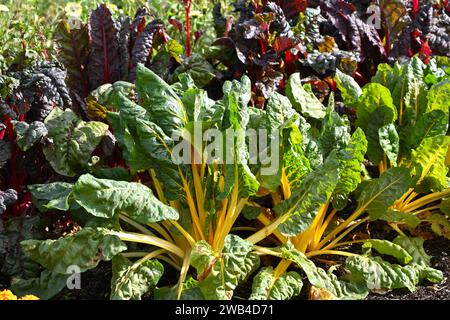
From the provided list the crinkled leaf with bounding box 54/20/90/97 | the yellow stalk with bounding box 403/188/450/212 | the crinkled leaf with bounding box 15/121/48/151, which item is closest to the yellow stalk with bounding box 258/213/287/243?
the yellow stalk with bounding box 403/188/450/212

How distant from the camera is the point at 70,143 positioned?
3225 mm

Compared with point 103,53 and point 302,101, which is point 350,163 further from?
point 103,53

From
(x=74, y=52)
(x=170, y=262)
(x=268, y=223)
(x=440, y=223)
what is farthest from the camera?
(x=74, y=52)

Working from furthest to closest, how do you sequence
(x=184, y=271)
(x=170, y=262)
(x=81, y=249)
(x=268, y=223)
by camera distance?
(x=268, y=223)
(x=170, y=262)
(x=184, y=271)
(x=81, y=249)

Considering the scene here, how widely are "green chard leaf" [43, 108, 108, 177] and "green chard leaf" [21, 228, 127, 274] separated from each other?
1.21ft

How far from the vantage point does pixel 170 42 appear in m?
3.77

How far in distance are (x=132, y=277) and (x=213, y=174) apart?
20.9 inches

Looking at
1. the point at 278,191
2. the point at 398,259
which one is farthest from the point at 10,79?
the point at 398,259

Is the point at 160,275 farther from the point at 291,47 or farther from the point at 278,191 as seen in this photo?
the point at 291,47

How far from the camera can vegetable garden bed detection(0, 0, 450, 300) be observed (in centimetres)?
299

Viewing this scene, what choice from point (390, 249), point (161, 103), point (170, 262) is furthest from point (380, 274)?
point (161, 103)

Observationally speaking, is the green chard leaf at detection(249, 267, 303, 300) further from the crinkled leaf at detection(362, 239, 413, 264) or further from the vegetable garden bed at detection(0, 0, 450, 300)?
the crinkled leaf at detection(362, 239, 413, 264)

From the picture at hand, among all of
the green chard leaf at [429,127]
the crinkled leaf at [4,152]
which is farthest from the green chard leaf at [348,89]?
the crinkled leaf at [4,152]

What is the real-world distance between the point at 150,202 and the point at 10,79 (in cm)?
93
